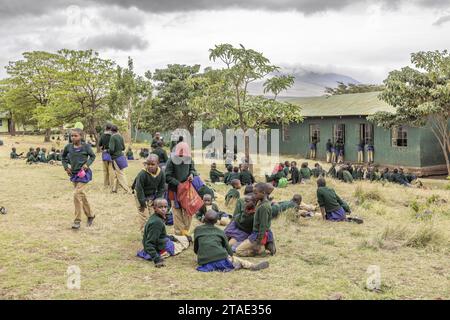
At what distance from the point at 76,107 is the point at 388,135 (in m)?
18.6

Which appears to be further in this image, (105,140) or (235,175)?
(235,175)

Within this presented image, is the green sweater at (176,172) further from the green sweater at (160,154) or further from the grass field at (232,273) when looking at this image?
the green sweater at (160,154)

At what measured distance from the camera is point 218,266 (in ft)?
21.2

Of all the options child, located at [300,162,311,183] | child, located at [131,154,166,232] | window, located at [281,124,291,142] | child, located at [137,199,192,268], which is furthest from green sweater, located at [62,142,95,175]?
window, located at [281,124,291,142]

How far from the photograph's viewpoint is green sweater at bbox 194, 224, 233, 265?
6.46m

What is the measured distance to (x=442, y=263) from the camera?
7.05 metres

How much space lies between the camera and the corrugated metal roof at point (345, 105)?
2312 cm

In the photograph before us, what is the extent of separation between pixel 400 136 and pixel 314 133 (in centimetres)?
620

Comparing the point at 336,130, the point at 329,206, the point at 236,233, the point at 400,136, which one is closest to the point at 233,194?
the point at 329,206

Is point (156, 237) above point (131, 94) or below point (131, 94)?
below

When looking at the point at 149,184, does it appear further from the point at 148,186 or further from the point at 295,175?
the point at 295,175

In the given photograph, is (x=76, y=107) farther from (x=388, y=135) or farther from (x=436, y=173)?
(x=436, y=173)

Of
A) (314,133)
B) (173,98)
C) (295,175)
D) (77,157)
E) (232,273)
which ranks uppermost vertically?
(173,98)

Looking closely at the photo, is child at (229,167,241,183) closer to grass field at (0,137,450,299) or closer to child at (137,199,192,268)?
grass field at (0,137,450,299)
